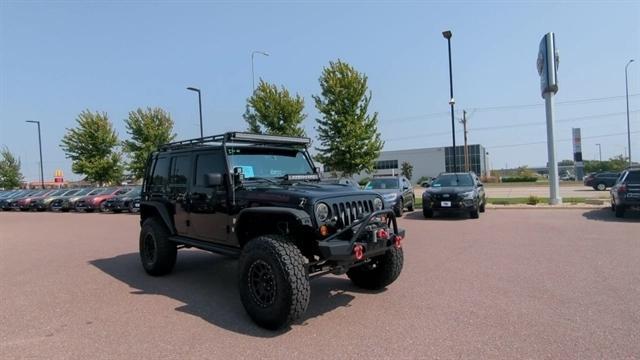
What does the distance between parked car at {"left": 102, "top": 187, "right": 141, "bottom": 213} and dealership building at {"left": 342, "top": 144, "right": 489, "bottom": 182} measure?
54866 millimetres

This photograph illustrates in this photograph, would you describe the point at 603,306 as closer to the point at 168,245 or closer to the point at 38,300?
the point at 168,245

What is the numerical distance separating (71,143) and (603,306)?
36563mm

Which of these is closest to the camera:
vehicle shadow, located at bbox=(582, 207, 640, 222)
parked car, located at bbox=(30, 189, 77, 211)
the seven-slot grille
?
the seven-slot grille

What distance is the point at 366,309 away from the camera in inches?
210

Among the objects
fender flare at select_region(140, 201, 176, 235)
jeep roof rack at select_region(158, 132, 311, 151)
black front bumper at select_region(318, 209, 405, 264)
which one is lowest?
black front bumper at select_region(318, 209, 405, 264)

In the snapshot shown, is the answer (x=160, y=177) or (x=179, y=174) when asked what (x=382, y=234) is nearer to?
(x=179, y=174)

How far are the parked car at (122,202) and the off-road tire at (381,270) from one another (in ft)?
67.5

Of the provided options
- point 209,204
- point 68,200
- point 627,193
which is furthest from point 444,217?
point 68,200

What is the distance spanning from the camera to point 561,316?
191 inches

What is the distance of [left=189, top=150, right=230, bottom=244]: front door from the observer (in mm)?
6016

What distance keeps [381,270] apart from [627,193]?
35.8 feet

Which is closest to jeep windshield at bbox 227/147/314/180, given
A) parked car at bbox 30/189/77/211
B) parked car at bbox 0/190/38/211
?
parked car at bbox 30/189/77/211

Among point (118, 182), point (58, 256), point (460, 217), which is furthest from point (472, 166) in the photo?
point (58, 256)

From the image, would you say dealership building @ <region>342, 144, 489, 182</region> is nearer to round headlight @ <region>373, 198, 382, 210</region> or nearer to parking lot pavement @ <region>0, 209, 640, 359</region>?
parking lot pavement @ <region>0, 209, 640, 359</region>
